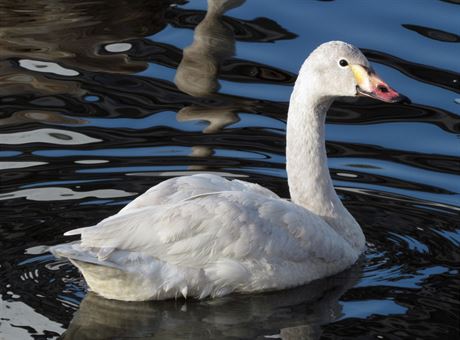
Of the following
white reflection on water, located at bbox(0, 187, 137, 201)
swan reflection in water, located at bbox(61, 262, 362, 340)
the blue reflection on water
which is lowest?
swan reflection in water, located at bbox(61, 262, 362, 340)

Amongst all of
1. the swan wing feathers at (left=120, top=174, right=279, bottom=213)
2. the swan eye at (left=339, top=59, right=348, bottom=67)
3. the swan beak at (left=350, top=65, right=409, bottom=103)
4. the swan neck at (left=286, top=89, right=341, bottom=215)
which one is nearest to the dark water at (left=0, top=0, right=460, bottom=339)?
the swan neck at (left=286, top=89, right=341, bottom=215)

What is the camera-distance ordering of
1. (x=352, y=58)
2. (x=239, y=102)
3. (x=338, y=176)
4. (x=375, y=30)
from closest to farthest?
(x=352, y=58)
(x=338, y=176)
(x=239, y=102)
(x=375, y=30)

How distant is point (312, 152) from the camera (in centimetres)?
1049

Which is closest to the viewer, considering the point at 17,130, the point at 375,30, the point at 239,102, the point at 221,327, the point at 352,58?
the point at 221,327

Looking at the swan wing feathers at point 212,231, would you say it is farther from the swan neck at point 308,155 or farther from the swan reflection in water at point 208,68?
the swan reflection in water at point 208,68

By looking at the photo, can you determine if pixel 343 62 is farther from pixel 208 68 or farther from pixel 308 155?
pixel 208 68

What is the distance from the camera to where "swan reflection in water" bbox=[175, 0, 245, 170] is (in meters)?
13.3

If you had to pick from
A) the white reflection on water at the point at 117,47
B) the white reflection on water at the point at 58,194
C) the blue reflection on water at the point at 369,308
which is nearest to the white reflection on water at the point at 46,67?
the white reflection on water at the point at 117,47

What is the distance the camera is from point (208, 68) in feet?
48.5

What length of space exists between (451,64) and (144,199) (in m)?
5.27

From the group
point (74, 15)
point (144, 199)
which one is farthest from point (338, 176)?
point (74, 15)

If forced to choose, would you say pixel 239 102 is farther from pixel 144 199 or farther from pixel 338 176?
pixel 144 199

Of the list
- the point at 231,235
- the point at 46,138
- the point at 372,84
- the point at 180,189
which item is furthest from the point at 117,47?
the point at 231,235

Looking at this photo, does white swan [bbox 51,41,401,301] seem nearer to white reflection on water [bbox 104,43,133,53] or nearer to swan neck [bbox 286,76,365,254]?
swan neck [bbox 286,76,365,254]
